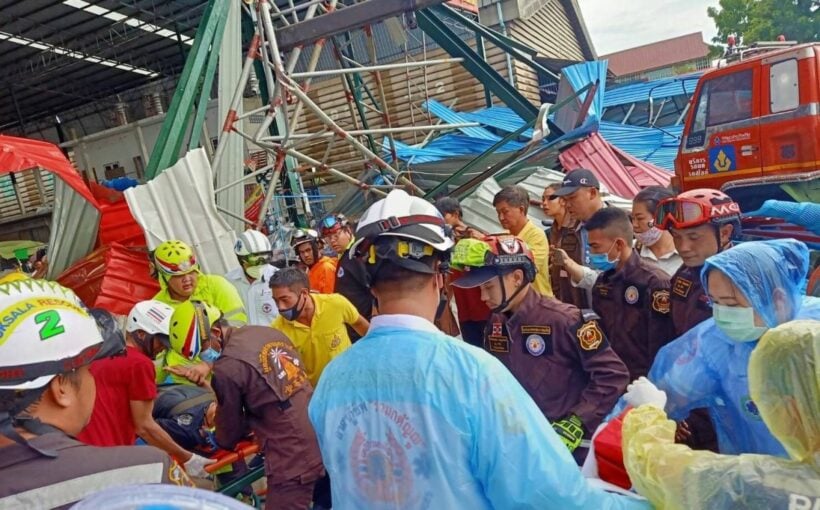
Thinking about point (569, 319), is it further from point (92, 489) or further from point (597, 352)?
point (92, 489)

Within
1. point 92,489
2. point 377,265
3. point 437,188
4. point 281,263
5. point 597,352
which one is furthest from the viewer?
point 437,188

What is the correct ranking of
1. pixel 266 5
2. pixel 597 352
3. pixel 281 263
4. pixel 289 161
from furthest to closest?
pixel 289 161 → pixel 266 5 → pixel 281 263 → pixel 597 352

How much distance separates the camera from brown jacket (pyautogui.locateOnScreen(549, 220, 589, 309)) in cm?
387

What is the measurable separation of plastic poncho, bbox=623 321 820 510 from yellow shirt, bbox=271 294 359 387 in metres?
2.40

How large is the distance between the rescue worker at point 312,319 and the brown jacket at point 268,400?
55cm

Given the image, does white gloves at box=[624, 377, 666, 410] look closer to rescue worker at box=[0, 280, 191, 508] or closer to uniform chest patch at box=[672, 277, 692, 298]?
uniform chest patch at box=[672, 277, 692, 298]

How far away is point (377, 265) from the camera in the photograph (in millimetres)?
1473

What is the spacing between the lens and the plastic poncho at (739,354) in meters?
1.75

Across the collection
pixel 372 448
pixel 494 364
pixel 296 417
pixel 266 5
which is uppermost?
pixel 266 5

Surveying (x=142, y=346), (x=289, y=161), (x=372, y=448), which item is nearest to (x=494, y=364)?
(x=372, y=448)

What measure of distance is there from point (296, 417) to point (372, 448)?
1507mm

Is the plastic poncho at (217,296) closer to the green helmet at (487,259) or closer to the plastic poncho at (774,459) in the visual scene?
the green helmet at (487,259)

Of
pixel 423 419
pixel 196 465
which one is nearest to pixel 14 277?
pixel 196 465

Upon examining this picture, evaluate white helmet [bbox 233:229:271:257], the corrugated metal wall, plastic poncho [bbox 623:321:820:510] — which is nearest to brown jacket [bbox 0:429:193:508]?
plastic poncho [bbox 623:321:820:510]
